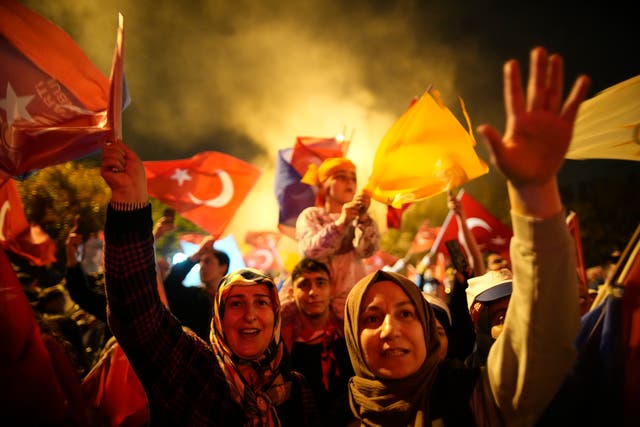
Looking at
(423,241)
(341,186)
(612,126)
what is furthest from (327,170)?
(423,241)

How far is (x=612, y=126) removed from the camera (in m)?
2.68

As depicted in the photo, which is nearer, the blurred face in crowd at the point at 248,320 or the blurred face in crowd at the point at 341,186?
the blurred face in crowd at the point at 248,320

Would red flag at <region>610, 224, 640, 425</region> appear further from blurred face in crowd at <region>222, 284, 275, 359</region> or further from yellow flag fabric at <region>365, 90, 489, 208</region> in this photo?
yellow flag fabric at <region>365, 90, 489, 208</region>

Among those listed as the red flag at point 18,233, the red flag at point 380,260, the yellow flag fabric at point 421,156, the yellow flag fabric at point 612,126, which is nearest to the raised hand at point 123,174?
the yellow flag fabric at point 421,156

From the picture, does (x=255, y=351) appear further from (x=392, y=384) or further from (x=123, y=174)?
(x=123, y=174)

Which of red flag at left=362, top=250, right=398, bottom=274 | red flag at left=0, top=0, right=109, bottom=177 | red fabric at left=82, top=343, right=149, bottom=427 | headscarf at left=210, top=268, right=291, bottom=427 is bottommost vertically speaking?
red fabric at left=82, top=343, right=149, bottom=427

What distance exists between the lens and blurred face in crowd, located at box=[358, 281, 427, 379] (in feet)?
5.44

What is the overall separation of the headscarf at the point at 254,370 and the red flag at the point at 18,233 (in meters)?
3.49

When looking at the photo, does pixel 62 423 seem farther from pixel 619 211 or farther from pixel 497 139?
pixel 619 211

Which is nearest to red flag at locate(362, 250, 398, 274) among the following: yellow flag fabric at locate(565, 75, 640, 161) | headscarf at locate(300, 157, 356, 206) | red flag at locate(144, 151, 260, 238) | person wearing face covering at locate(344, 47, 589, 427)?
red flag at locate(144, 151, 260, 238)

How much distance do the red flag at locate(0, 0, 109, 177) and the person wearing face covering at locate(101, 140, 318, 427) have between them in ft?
6.13

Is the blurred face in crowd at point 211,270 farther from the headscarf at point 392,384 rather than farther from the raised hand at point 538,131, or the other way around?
the raised hand at point 538,131

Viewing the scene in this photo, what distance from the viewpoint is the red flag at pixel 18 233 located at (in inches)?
191

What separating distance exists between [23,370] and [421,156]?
109 inches
